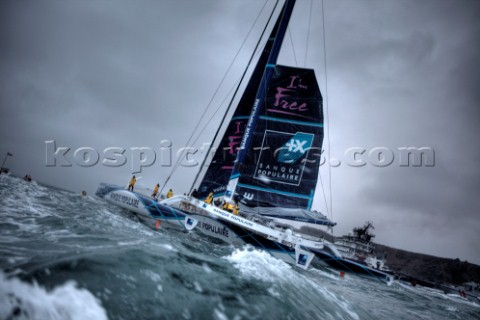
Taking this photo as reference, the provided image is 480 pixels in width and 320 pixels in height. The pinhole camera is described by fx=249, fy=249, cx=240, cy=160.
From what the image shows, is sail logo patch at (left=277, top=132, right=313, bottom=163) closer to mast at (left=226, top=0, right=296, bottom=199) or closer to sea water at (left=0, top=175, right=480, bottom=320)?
mast at (left=226, top=0, right=296, bottom=199)

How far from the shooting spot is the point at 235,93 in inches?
524

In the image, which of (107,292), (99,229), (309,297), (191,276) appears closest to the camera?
(107,292)

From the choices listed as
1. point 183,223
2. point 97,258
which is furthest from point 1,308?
point 183,223

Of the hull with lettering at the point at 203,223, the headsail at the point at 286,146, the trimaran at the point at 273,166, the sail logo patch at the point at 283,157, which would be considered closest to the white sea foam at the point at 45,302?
the hull with lettering at the point at 203,223

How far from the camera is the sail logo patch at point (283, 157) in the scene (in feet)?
40.1

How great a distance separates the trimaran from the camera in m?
11.3

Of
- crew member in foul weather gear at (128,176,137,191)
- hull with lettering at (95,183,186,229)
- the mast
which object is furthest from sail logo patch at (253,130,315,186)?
crew member in foul weather gear at (128,176,137,191)

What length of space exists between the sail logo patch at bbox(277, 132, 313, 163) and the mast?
5.92ft

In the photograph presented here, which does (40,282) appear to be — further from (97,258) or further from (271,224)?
(271,224)

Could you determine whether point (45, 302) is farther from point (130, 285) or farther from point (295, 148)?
point (295, 148)

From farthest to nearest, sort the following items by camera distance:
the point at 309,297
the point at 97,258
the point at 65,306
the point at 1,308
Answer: the point at 309,297, the point at 97,258, the point at 65,306, the point at 1,308

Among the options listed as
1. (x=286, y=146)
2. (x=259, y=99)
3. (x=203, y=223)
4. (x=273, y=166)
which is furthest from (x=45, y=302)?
(x=259, y=99)

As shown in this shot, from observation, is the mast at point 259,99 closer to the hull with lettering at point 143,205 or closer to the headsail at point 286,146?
the headsail at point 286,146

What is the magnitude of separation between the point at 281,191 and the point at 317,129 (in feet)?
11.8
